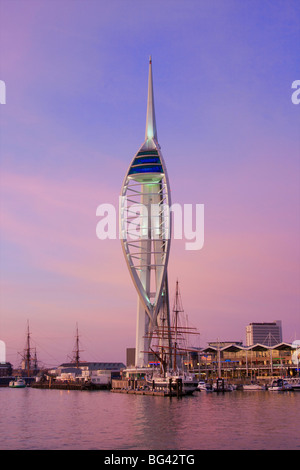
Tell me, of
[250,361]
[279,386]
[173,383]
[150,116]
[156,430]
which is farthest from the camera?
[250,361]

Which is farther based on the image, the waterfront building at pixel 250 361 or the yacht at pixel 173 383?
the waterfront building at pixel 250 361

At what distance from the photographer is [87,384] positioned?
138875 millimetres

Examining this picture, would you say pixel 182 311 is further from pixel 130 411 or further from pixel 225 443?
pixel 225 443

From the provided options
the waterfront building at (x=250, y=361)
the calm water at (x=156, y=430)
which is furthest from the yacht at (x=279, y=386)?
the calm water at (x=156, y=430)

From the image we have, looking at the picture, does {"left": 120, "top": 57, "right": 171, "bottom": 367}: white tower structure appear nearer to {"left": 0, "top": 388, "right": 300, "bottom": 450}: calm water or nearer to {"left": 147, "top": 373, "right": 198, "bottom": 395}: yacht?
{"left": 147, "top": 373, "right": 198, "bottom": 395}: yacht

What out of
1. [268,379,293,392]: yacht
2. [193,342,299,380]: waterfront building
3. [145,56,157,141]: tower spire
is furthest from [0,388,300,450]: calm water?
[193,342,299,380]: waterfront building

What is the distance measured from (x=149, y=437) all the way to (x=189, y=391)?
54.3 m

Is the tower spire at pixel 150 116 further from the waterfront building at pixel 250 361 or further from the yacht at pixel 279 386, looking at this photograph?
the yacht at pixel 279 386

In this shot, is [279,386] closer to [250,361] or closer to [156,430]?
[250,361]

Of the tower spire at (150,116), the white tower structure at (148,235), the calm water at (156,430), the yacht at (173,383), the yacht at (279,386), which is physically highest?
the tower spire at (150,116)

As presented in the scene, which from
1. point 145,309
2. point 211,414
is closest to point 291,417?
point 211,414

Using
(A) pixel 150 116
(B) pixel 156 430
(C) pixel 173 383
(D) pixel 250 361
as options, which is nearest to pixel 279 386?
(C) pixel 173 383

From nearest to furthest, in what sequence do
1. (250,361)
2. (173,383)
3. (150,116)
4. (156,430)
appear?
(156,430), (173,383), (150,116), (250,361)

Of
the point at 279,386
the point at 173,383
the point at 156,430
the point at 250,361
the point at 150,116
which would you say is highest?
the point at 150,116
